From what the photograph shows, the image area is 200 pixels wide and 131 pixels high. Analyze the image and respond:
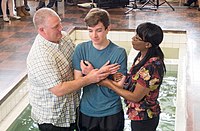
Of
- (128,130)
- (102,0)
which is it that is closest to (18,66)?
(128,130)

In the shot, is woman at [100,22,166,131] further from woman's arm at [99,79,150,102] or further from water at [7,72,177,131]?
water at [7,72,177,131]

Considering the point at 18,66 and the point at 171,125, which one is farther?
the point at 18,66

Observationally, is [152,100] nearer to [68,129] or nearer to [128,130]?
[68,129]

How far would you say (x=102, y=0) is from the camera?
26.3 ft

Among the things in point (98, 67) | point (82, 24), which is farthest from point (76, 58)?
point (82, 24)

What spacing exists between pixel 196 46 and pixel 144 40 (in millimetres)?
3592

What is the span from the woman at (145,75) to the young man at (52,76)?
16 cm

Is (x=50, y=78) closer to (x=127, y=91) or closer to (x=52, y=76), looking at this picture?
(x=52, y=76)

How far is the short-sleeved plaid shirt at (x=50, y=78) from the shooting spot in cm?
220

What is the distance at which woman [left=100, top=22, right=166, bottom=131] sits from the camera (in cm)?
220

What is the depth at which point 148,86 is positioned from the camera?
87.3 inches

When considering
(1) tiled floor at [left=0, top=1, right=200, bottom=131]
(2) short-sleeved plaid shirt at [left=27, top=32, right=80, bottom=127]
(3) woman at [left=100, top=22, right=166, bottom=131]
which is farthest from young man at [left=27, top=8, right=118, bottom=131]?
(1) tiled floor at [left=0, top=1, right=200, bottom=131]

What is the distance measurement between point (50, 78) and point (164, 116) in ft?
7.18

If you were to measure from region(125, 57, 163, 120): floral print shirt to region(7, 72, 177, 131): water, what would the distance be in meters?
1.38
